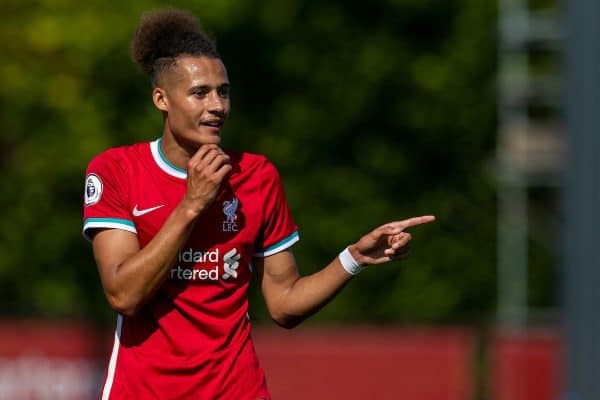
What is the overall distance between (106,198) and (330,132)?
619 inches

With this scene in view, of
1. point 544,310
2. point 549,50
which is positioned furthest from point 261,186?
point 549,50

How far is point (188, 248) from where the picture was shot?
5.59 meters

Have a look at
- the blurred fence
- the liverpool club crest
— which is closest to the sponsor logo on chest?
the liverpool club crest

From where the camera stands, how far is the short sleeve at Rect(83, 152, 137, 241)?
18.2 ft

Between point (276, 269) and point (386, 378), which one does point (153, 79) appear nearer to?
point (276, 269)

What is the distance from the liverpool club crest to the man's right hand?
343 millimetres

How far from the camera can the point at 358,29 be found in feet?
70.5

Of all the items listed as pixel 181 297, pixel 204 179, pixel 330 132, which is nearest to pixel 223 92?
pixel 204 179

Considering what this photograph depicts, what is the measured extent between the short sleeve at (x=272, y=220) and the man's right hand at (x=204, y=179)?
0.51 metres

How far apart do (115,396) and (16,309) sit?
1014 cm

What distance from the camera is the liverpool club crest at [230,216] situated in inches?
223

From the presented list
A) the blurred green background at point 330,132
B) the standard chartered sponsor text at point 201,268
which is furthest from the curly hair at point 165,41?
the blurred green background at point 330,132

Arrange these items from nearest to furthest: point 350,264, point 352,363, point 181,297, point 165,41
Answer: point 181,297 < point 350,264 < point 165,41 < point 352,363

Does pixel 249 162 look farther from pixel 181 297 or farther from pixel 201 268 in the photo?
pixel 181 297
